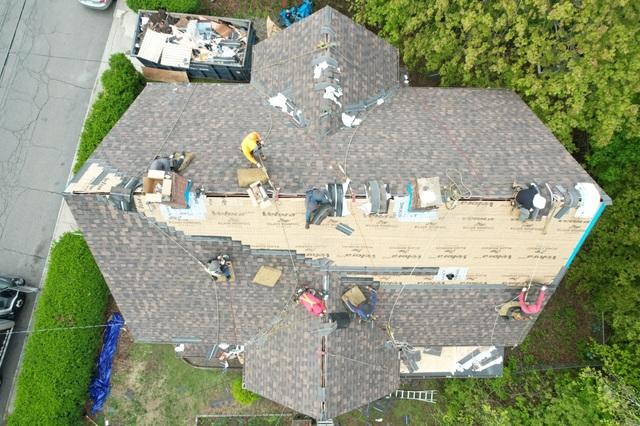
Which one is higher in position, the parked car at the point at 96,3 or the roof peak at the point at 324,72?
the parked car at the point at 96,3

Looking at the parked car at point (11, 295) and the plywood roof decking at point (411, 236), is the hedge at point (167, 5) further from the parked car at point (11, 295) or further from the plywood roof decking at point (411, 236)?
the parked car at point (11, 295)

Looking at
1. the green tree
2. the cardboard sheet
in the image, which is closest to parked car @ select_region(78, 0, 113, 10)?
the green tree

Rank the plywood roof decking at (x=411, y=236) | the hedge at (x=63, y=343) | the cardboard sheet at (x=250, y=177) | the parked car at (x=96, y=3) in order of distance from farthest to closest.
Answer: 1. the parked car at (x=96, y=3)
2. the hedge at (x=63, y=343)
3. the plywood roof decking at (x=411, y=236)
4. the cardboard sheet at (x=250, y=177)

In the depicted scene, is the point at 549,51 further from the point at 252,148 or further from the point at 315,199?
the point at 252,148

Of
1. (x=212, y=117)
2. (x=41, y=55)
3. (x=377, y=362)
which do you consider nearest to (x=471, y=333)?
(x=377, y=362)

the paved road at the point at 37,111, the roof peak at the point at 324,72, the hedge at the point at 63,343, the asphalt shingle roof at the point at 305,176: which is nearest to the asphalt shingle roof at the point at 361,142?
the asphalt shingle roof at the point at 305,176

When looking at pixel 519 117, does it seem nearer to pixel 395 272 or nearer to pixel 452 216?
pixel 452 216

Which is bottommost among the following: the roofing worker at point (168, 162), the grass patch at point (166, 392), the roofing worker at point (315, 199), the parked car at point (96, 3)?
the grass patch at point (166, 392)
